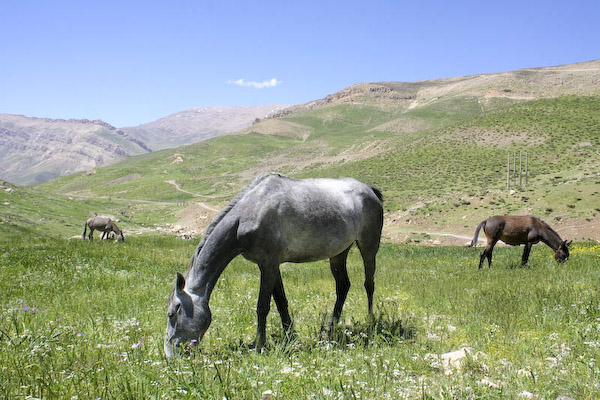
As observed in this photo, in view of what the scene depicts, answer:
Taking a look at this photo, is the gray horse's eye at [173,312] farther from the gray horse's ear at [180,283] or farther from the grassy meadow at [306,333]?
the grassy meadow at [306,333]

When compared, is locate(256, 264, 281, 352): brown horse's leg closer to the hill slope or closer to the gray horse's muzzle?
the gray horse's muzzle

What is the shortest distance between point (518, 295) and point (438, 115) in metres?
172

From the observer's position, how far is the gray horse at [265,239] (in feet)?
16.5

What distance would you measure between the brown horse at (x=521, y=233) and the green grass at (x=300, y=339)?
4.18 m

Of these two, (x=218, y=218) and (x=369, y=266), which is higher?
(x=218, y=218)

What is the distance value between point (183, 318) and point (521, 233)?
1525 centimetres

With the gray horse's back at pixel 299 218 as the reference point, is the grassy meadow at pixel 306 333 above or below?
below

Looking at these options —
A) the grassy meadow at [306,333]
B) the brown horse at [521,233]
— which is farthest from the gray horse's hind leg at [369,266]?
the brown horse at [521,233]

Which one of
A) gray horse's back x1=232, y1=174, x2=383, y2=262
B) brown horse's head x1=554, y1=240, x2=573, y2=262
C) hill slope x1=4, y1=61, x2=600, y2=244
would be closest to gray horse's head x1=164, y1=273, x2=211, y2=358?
gray horse's back x1=232, y1=174, x2=383, y2=262

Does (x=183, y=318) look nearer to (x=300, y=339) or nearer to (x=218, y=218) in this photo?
(x=218, y=218)

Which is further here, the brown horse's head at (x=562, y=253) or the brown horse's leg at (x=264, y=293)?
the brown horse's head at (x=562, y=253)

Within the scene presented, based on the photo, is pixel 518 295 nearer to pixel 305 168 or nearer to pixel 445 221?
pixel 445 221

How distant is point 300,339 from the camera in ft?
19.7

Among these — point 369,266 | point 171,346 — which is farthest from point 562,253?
point 171,346
